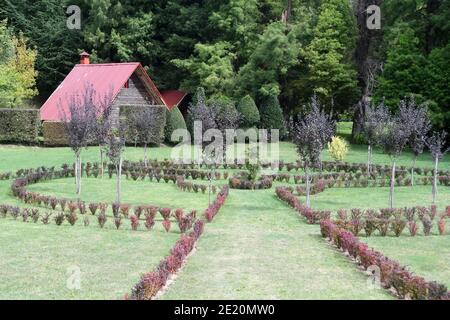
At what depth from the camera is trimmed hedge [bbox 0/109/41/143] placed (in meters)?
33.8

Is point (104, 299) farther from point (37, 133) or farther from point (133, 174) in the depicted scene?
point (37, 133)

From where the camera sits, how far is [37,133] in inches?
1361

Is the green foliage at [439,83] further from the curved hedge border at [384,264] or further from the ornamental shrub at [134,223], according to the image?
the ornamental shrub at [134,223]

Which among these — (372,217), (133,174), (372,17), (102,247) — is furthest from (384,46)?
(102,247)

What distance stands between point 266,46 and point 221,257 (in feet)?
98.7

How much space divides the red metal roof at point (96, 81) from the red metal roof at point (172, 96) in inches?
255

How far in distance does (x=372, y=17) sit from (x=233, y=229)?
29.7m

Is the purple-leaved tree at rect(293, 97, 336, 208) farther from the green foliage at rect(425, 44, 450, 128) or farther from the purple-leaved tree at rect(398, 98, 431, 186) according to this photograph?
the green foliage at rect(425, 44, 450, 128)

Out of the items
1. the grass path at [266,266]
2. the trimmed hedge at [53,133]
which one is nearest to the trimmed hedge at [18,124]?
the trimmed hedge at [53,133]

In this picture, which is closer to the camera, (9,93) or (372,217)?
(372,217)

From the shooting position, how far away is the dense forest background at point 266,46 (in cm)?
3656

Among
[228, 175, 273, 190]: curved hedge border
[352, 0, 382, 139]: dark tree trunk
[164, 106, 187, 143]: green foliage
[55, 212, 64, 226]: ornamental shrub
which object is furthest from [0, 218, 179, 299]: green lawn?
[352, 0, 382, 139]: dark tree trunk

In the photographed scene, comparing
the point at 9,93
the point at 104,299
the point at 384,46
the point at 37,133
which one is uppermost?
the point at 384,46

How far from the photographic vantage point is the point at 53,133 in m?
34.3
